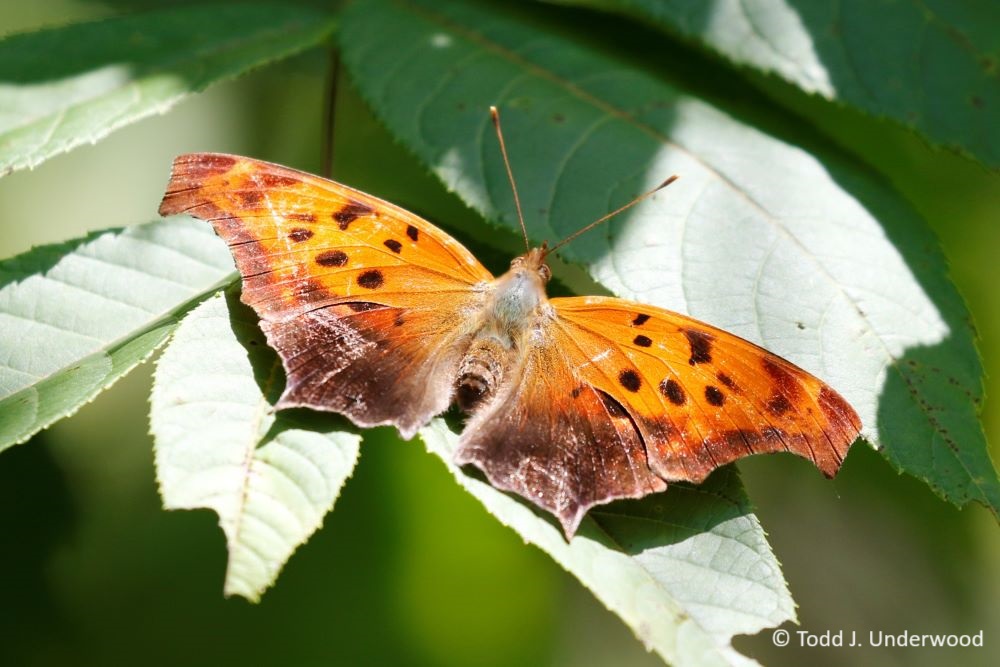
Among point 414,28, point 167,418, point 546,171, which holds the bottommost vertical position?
point 167,418

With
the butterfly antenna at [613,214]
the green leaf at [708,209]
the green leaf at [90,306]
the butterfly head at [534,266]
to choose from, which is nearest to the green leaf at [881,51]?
the green leaf at [708,209]

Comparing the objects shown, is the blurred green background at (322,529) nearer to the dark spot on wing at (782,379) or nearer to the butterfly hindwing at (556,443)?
the butterfly hindwing at (556,443)

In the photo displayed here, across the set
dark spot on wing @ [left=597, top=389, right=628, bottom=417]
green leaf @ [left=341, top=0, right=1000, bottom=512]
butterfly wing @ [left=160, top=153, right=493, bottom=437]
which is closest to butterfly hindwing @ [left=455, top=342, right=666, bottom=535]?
dark spot on wing @ [left=597, top=389, right=628, bottom=417]

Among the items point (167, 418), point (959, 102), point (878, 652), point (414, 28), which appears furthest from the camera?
point (878, 652)

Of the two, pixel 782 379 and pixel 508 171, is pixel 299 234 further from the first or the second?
pixel 782 379

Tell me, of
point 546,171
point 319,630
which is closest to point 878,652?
point 319,630

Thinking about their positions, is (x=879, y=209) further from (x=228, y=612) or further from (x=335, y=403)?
(x=228, y=612)
